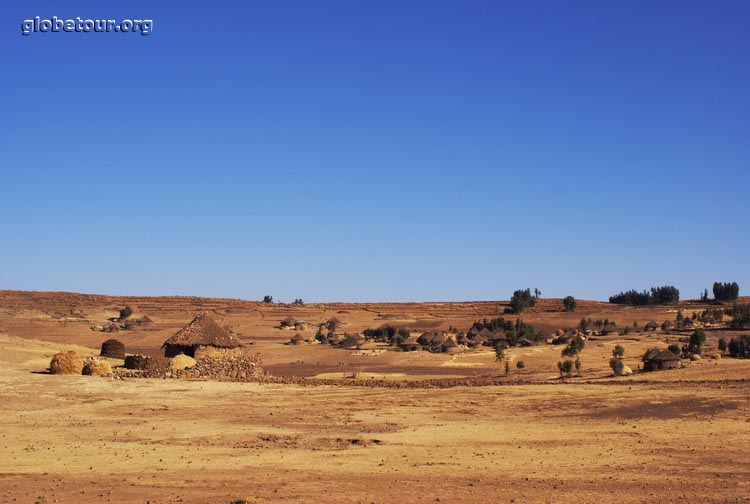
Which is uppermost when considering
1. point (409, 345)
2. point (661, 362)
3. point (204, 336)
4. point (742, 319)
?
point (742, 319)

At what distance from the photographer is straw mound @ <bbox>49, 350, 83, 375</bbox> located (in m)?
31.0

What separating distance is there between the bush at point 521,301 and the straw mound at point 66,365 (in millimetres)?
78460

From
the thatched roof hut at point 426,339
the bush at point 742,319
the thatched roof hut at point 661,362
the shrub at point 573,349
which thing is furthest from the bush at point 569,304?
the thatched roof hut at point 661,362

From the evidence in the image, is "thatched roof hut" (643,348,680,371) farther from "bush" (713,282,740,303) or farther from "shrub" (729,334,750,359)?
"bush" (713,282,740,303)

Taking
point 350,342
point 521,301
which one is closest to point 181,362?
point 350,342

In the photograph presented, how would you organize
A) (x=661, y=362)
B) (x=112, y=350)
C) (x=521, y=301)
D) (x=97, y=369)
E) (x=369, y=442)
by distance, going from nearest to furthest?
1. (x=369, y=442)
2. (x=97, y=369)
3. (x=661, y=362)
4. (x=112, y=350)
5. (x=521, y=301)

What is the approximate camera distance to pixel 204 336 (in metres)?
31.9

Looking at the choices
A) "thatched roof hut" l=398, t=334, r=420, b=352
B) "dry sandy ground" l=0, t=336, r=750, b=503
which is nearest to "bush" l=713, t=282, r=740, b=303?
"thatched roof hut" l=398, t=334, r=420, b=352

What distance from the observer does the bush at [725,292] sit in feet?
348

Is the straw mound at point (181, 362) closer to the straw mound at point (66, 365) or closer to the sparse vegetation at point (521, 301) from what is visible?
the straw mound at point (66, 365)

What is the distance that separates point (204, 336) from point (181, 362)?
4.61 feet

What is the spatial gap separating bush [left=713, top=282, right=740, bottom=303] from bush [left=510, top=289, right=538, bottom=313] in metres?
26.4

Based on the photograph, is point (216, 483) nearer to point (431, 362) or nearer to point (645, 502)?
point (645, 502)

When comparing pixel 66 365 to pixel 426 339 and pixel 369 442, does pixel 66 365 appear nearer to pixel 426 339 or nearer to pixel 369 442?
pixel 369 442
